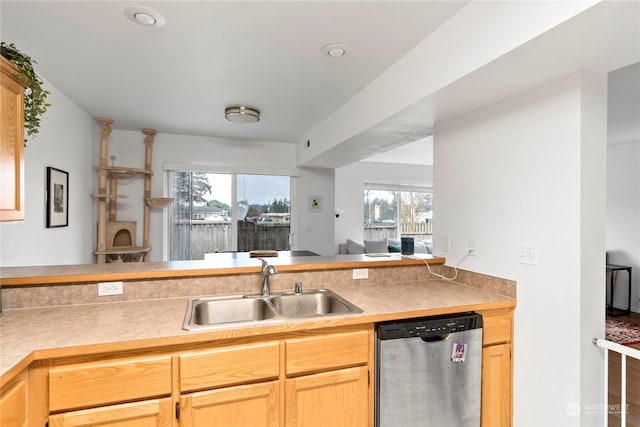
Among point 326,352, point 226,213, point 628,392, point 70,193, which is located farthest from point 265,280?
point 226,213

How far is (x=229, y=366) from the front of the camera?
54.6 inches

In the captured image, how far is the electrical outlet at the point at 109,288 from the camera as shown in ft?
5.80

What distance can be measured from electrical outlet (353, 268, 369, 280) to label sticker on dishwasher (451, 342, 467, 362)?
2.37 ft

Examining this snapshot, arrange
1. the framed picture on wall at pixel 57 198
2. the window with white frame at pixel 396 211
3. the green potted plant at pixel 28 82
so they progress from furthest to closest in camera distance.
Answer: the window with white frame at pixel 396 211, the framed picture on wall at pixel 57 198, the green potted plant at pixel 28 82

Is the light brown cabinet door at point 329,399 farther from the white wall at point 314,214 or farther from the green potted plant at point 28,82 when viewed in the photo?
Result: the white wall at point 314,214

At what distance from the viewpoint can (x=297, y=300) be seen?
1993mm

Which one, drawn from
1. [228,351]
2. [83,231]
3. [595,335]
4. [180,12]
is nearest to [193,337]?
[228,351]

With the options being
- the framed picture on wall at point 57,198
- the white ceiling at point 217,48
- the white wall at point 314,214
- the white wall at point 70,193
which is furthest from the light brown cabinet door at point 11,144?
the white wall at point 314,214

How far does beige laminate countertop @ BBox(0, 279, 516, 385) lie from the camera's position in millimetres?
1192

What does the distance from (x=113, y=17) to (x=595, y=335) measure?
2.91 meters

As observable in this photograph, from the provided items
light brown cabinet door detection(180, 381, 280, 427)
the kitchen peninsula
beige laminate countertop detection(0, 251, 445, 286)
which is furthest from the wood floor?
light brown cabinet door detection(180, 381, 280, 427)

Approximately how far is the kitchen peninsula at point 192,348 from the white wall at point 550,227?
15 cm

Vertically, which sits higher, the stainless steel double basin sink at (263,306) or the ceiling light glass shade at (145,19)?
the ceiling light glass shade at (145,19)

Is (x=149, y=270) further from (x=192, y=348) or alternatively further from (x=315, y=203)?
(x=315, y=203)
